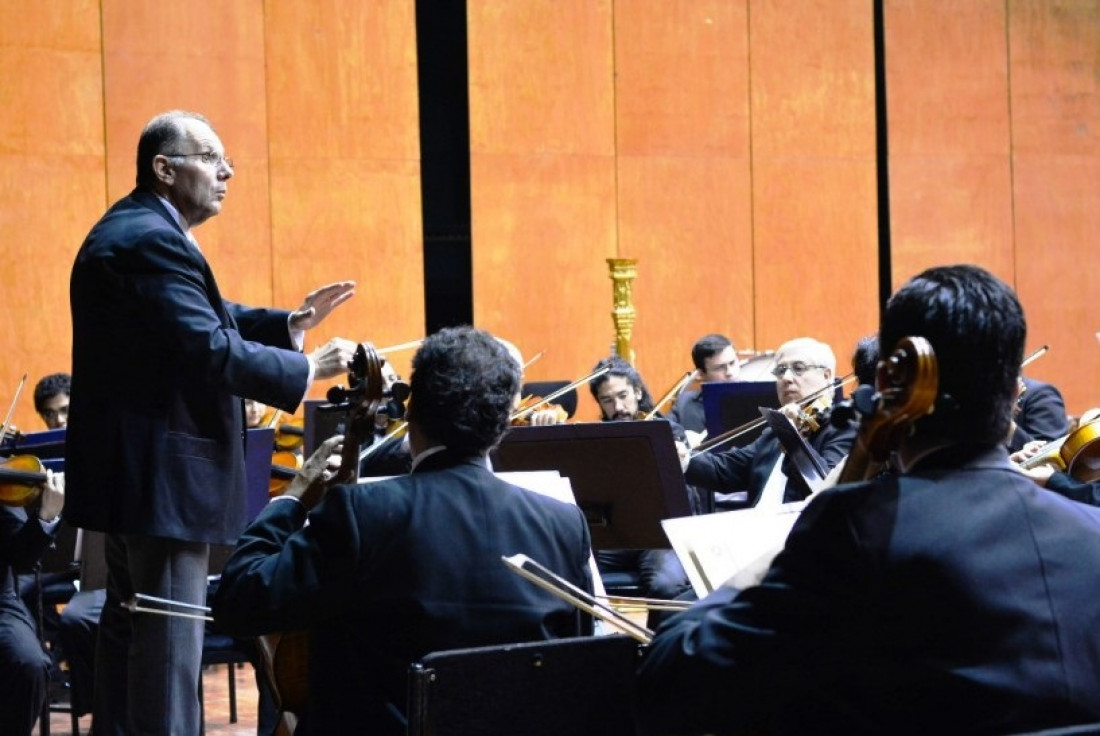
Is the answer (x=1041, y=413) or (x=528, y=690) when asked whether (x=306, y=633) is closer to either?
(x=528, y=690)

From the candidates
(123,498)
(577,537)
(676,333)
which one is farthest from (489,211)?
(577,537)

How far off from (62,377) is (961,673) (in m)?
4.88

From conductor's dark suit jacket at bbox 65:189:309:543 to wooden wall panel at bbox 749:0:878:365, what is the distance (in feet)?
19.4

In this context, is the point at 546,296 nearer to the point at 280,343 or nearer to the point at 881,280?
the point at 881,280

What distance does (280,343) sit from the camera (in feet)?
10.6

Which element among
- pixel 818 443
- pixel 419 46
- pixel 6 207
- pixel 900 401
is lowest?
pixel 818 443

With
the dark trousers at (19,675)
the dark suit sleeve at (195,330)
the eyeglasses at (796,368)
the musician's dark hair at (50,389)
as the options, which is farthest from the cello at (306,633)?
the musician's dark hair at (50,389)

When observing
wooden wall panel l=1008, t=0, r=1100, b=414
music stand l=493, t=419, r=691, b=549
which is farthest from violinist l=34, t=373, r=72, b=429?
wooden wall panel l=1008, t=0, r=1100, b=414

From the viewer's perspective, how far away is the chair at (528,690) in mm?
1738

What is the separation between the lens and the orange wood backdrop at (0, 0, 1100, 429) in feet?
23.5

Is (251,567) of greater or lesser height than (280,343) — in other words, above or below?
below

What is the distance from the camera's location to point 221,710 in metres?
4.86

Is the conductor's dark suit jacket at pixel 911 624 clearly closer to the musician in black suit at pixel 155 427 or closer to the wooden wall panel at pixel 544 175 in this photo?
the musician in black suit at pixel 155 427

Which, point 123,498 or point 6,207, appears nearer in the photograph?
point 123,498
